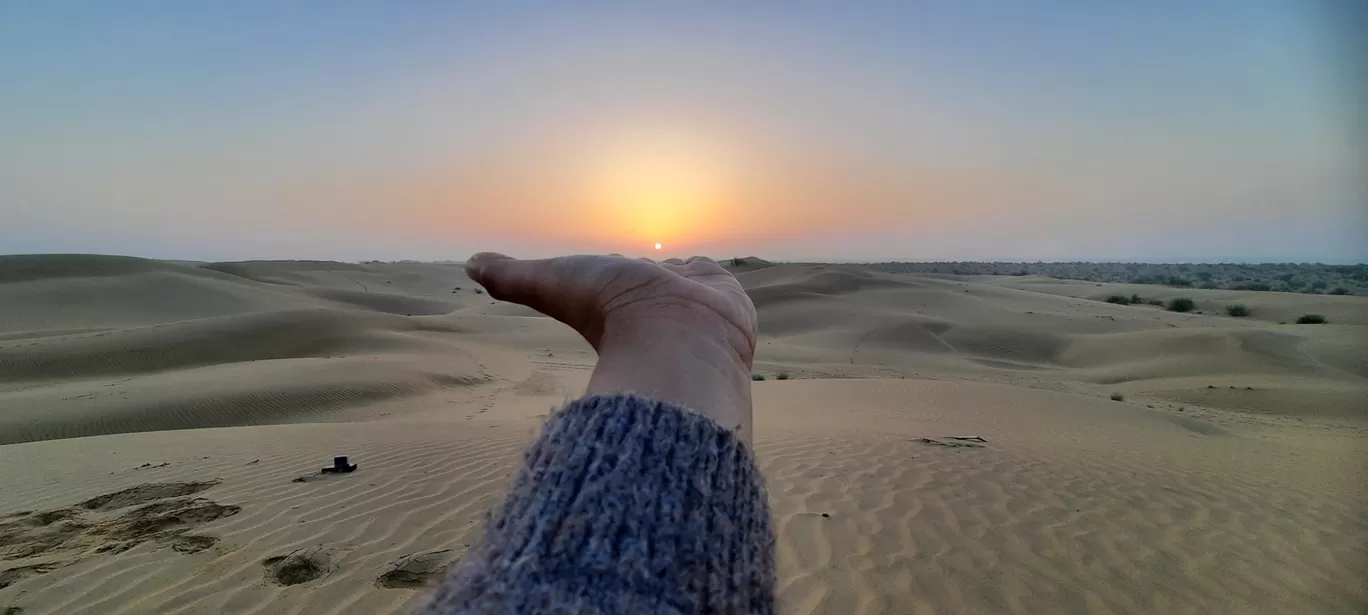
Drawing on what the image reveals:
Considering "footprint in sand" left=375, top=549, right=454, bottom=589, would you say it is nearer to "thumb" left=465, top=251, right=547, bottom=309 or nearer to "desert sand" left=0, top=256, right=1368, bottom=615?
"desert sand" left=0, top=256, right=1368, bottom=615

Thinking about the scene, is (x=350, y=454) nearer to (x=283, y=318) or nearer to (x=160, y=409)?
(x=160, y=409)

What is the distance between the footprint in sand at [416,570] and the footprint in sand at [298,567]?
0.99ft

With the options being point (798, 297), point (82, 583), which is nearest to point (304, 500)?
point (82, 583)

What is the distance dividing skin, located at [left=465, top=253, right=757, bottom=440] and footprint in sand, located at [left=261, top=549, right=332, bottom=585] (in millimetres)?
1515

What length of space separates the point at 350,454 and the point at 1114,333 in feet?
59.0

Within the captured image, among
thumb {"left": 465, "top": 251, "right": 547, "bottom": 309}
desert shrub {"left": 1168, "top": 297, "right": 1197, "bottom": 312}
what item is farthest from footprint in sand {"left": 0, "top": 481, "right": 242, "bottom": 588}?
desert shrub {"left": 1168, "top": 297, "right": 1197, "bottom": 312}

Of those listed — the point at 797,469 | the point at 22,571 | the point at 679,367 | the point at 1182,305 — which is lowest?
the point at 797,469

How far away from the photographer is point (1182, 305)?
22.8 metres

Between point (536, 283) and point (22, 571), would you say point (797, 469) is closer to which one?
point (536, 283)

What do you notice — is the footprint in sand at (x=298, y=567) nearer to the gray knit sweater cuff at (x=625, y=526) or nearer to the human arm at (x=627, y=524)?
the human arm at (x=627, y=524)

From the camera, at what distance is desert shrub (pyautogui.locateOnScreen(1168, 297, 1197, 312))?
2266 cm

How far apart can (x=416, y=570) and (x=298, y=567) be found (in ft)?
1.81

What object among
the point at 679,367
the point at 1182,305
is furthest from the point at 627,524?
the point at 1182,305

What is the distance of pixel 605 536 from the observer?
106 centimetres
